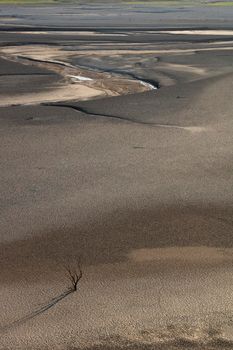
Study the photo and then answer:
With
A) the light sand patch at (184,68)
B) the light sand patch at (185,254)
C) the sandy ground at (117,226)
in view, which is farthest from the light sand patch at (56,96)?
the light sand patch at (185,254)

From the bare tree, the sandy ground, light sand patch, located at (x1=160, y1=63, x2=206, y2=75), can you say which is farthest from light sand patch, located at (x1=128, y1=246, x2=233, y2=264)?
light sand patch, located at (x1=160, y1=63, x2=206, y2=75)

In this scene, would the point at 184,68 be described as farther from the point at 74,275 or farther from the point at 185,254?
the point at 74,275

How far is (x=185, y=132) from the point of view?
1258cm

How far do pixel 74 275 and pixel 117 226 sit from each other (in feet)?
4.60

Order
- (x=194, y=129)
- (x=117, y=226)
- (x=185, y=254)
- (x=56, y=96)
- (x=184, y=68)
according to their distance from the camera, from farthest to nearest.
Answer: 1. (x=184, y=68)
2. (x=56, y=96)
3. (x=194, y=129)
4. (x=117, y=226)
5. (x=185, y=254)

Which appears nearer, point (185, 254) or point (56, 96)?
point (185, 254)

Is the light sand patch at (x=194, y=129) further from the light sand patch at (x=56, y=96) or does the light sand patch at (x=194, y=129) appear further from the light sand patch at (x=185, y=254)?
the light sand patch at (x=185, y=254)

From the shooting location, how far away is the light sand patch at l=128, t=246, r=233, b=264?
708 centimetres

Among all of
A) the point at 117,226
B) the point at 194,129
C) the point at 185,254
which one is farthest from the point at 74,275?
the point at 194,129

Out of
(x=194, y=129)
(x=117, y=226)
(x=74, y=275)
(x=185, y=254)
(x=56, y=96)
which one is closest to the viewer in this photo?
(x=74, y=275)

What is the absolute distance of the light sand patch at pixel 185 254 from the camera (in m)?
7.08

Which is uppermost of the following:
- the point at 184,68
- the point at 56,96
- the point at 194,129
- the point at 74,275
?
the point at 74,275

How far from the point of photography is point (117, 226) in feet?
26.3

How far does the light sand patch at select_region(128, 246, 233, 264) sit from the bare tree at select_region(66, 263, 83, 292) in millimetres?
561
